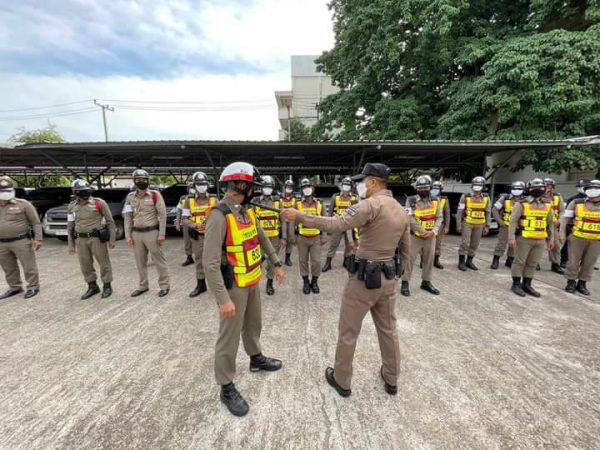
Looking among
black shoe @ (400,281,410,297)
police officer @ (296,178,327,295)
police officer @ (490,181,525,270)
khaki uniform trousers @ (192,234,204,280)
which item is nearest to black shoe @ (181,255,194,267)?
khaki uniform trousers @ (192,234,204,280)

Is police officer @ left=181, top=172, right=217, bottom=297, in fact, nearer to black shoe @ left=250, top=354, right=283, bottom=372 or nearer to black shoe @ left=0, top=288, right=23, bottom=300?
black shoe @ left=250, top=354, right=283, bottom=372

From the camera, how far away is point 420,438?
6.24 feet

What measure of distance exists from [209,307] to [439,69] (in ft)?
41.9

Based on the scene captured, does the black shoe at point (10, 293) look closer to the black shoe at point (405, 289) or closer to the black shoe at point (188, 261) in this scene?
the black shoe at point (188, 261)

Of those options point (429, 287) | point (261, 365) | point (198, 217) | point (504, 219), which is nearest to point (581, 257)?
point (504, 219)

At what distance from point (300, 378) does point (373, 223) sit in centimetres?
150

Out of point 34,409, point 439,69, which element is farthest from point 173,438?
point 439,69

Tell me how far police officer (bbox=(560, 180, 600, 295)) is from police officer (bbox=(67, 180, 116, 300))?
7214 millimetres

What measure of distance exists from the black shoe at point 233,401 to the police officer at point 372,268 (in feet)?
2.41

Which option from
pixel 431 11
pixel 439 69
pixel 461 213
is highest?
pixel 431 11

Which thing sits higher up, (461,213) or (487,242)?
(461,213)

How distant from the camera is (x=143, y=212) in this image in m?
4.32

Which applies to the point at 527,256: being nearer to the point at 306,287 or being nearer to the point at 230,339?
the point at 306,287

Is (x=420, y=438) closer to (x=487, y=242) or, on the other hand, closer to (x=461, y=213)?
(x=461, y=213)
